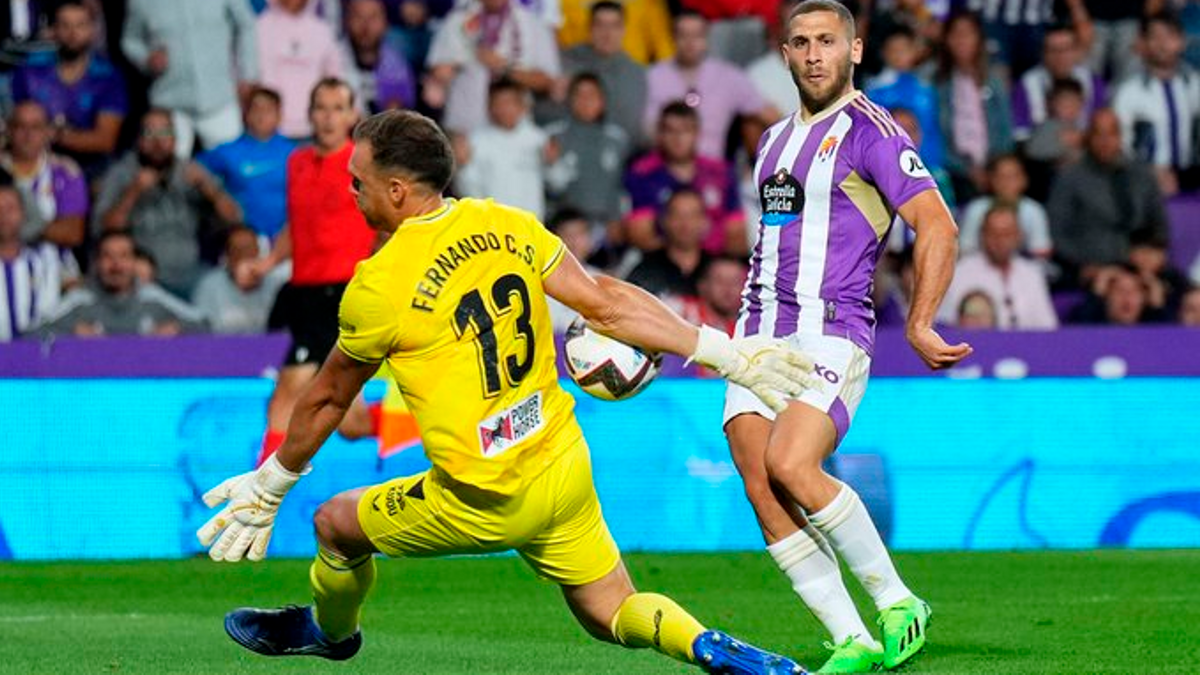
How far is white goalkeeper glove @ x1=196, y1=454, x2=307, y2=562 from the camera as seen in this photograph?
6.75 meters

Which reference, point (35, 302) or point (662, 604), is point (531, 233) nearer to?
point (662, 604)

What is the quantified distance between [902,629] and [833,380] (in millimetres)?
884

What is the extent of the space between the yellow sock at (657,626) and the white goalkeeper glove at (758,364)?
0.65 m

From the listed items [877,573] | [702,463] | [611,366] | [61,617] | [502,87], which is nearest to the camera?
[611,366]

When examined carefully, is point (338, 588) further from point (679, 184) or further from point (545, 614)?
point (679, 184)

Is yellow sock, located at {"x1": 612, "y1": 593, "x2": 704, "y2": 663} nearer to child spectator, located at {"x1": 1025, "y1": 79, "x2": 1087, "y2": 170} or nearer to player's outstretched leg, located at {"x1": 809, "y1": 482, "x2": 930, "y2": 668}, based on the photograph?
player's outstretched leg, located at {"x1": 809, "y1": 482, "x2": 930, "y2": 668}

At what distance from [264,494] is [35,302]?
8.99m

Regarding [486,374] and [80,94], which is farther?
[80,94]

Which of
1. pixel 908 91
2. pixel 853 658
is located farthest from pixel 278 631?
pixel 908 91

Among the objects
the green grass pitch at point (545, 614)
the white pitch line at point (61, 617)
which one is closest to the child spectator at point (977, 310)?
the green grass pitch at point (545, 614)

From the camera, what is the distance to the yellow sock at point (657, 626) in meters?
6.39

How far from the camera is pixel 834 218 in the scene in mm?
8062

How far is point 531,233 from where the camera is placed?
6.50 meters

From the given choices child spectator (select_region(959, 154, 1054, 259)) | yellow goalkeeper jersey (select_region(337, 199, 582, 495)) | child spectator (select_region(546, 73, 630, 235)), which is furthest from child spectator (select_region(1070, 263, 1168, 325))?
yellow goalkeeper jersey (select_region(337, 199, 582, 495))
